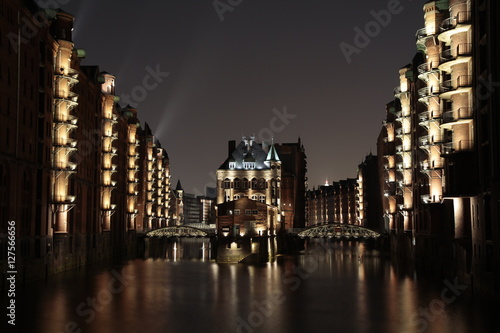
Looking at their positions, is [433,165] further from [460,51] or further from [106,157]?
[106,157]

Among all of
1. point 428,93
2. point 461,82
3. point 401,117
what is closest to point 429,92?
point 428,93

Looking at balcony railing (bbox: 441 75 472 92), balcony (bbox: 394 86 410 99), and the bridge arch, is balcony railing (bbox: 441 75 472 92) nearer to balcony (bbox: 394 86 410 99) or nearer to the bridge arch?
balcony (bbox: 394 86 410 99)

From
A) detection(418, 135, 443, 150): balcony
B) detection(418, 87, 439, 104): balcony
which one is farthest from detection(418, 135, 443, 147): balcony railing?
detection(418, 87, 439, 104): balcony

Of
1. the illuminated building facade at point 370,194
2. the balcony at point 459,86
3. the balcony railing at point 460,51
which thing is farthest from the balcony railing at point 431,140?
the illuminated building facade at point 370,194

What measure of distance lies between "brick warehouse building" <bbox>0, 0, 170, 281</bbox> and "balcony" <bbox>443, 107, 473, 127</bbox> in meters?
36.2

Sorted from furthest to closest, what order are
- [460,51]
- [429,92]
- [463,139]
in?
1. [429,92]
2. [463,139]
3. [460,51]

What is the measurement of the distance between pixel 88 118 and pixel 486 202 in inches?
2123

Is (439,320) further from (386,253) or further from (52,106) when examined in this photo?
(386,253)
